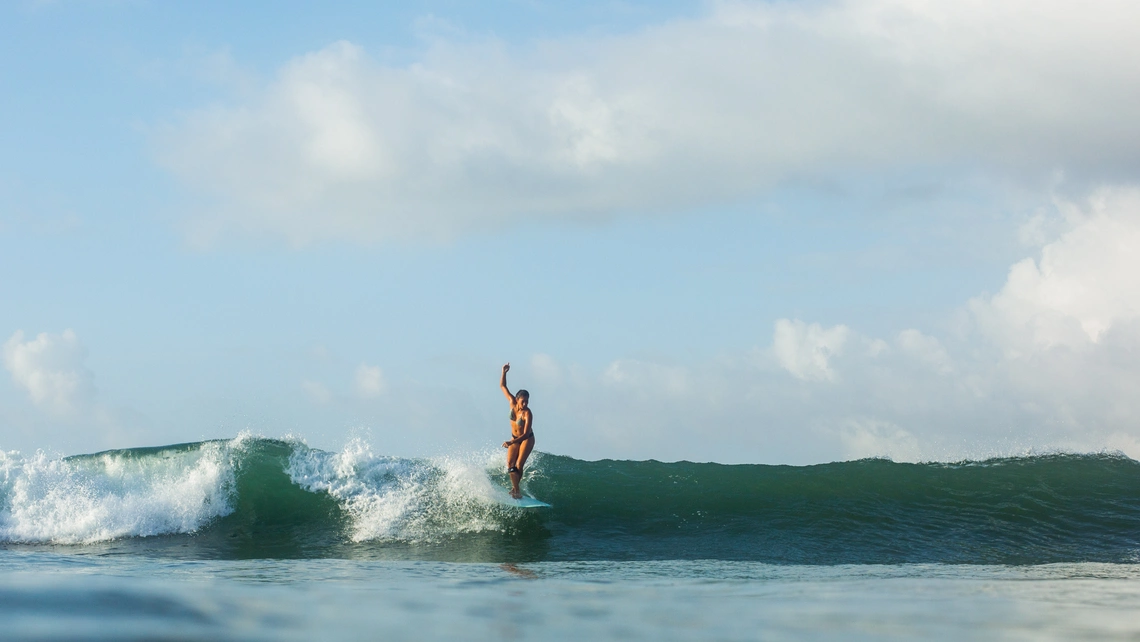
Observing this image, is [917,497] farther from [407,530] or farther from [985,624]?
[985,624]

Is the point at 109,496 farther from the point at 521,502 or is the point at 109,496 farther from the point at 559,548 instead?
the point at 559,548

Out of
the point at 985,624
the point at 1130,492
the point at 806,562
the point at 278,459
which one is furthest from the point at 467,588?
the point at 1130,492

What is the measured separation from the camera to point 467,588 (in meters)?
5.94

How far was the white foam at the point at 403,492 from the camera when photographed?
11391mm

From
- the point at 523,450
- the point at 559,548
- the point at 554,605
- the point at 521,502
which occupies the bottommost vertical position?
the point at 559,548

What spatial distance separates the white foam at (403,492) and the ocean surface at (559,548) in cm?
4

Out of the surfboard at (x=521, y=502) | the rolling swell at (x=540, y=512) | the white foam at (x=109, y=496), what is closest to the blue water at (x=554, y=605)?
the rolling swell at (x=540, y=512)

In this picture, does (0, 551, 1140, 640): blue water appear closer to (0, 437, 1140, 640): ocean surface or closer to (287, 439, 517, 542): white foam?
(0, 437, 1140, 640): ocean surface

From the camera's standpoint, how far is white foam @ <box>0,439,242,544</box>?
38.3 ft

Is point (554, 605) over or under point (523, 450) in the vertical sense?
under

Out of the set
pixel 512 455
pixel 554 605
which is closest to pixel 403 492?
pixel 512 455

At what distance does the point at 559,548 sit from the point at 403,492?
115 inches

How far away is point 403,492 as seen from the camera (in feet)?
40.2

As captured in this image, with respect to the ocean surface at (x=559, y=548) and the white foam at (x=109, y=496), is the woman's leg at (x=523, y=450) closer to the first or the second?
the ocean surface at (x=559, y=548)
